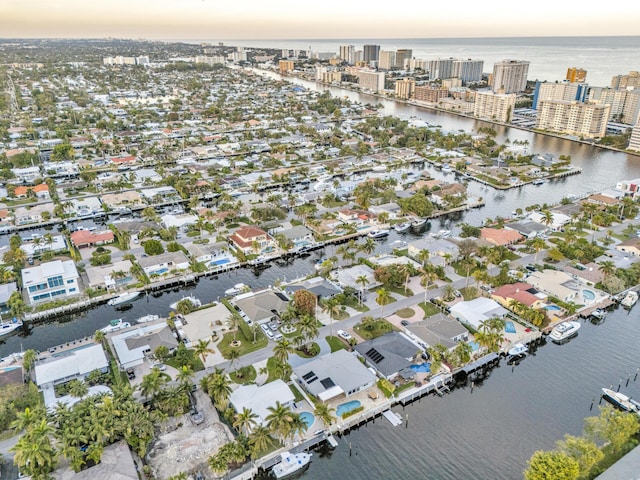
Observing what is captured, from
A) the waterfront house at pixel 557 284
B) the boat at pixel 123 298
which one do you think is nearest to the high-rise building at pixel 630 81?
the waterfront house at pixel 557 284

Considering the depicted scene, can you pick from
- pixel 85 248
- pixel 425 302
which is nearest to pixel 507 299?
pixel 425 302

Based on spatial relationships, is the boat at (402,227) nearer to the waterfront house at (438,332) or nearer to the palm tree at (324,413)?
the waterfront house at (438,332)

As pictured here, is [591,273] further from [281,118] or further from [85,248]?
[281,118]

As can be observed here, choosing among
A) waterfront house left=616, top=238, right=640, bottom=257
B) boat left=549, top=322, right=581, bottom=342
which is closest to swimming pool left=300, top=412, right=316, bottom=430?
boat left=549, top=322, right=581, bottom=342

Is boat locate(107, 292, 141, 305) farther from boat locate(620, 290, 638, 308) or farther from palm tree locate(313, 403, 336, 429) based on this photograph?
boat locate(620, 290, 638, 308)

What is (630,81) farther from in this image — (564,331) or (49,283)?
(49,283)

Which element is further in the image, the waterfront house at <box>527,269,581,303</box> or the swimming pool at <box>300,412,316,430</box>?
the waterfront house at <box>527,269,581,303</box>
